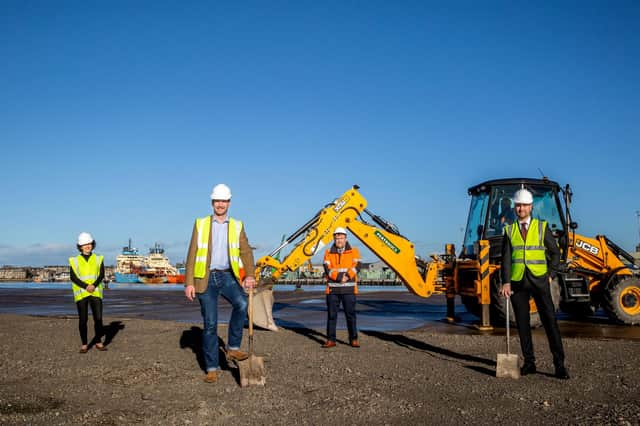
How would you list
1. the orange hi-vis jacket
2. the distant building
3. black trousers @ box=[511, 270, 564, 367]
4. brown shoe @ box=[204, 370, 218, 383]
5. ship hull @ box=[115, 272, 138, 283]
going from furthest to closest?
1. the distant building
2. ship hull @ box=[115, 272, 138, 283]
3. the orange hi-vis jacket
4. black trousers @ box=[511, 270, 564, 367]
5. brown shoe @ box=[204, 370, 218, 383]

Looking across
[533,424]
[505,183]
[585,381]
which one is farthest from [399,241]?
[533,424]

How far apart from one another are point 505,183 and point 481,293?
2458 millimetres

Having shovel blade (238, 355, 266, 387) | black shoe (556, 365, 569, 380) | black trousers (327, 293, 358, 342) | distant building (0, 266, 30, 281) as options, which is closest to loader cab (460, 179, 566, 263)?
black trousers (327, 293, 358, 342)

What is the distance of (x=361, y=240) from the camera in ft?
Result: 42.8

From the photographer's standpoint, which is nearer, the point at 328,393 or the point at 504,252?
the point at 328,393

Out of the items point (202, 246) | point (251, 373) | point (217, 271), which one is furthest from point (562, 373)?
point (202, 246)

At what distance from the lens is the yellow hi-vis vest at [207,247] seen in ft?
20.7

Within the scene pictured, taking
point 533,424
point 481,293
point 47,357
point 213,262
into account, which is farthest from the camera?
point 481,293

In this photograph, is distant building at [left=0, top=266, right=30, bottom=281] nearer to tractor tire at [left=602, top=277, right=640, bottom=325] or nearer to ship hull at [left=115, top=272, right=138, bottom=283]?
ship hull at [left=115, top=272, right=138, bottom=283]

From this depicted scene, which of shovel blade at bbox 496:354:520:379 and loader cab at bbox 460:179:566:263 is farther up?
loader cab at bbox 460:179:566:263

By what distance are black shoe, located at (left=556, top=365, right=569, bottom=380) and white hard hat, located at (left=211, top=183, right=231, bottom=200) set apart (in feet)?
13.4

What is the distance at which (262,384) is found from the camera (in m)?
5.88

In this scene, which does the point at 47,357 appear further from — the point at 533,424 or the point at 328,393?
the point at 533,424

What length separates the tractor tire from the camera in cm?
1224
